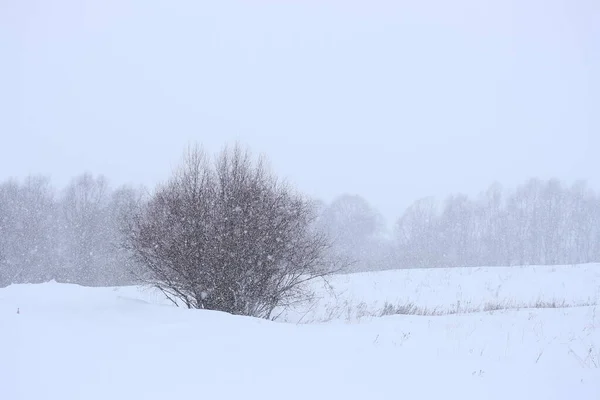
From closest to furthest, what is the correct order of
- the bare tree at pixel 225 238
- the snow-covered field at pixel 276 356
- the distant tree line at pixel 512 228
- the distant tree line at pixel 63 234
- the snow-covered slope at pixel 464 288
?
1. the snow-covered field at pixel 276 356
2. the bare tree at pixel 225 238
3. the snow-covered slope at pixel 464 288
4. the distant tree line at pixel 63 234
5. the distant tree line at pixel 512 228

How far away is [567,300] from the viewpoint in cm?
1593

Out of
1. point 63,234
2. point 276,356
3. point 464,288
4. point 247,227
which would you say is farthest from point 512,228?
point 276,356

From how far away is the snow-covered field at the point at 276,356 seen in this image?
4.59 m

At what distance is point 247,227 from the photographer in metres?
10.2

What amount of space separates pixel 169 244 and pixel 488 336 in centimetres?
692

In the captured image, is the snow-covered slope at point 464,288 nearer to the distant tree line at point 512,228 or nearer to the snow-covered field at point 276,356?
the snow-covered field at point 276,356

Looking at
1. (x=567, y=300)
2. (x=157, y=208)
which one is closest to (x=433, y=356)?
(x=157, y=208)

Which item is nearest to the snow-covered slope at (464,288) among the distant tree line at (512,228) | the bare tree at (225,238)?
the bare tree at (225,238)

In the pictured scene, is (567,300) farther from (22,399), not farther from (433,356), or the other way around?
(22,399)

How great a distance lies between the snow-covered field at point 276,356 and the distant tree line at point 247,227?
2.17 m

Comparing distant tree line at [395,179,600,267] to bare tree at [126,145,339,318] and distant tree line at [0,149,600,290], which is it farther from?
bare tree at [126,145,339,318]

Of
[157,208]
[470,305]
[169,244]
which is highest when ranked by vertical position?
[157,208]

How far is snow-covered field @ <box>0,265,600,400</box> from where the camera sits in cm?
459

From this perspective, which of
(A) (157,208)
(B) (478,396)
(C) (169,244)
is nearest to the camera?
(B) (478,396)
